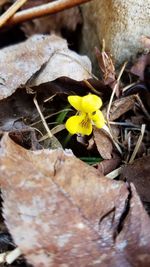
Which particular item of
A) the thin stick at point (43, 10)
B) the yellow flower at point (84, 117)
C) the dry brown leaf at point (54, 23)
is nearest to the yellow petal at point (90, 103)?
the yellow flower at point (84, 117)

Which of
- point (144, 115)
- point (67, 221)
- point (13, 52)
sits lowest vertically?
point (144, 115)

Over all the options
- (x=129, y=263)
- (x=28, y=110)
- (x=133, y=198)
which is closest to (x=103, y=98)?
(x=28, y=110)

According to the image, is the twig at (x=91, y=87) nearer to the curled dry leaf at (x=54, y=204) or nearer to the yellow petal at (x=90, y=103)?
the yellow petal at (x=90, y=103)

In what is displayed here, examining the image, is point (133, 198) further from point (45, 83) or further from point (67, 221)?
point (45, 83)

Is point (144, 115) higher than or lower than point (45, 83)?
lower

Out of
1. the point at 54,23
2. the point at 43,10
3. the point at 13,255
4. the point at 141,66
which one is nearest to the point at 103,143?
the point at 141,66
